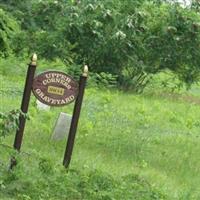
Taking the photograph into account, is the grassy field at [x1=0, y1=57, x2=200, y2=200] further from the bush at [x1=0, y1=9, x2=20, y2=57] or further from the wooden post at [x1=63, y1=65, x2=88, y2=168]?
the bush at [x1=0, y1=9, x2=20, y2=57]

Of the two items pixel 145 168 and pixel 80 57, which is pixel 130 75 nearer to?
pixel 80 57

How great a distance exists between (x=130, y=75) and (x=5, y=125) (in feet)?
43.3

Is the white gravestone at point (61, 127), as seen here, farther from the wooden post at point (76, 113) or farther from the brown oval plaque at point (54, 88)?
the brown oval plaque at point (54, 88)

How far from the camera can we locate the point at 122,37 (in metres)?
12.7

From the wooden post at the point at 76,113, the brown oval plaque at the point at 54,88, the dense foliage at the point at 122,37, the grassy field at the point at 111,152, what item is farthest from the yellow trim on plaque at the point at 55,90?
the dense foliage at the point at 122,37

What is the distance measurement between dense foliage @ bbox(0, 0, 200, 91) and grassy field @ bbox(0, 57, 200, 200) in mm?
1026

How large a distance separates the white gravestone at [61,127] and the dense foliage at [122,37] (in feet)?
4.59

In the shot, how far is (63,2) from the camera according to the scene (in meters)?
18.3

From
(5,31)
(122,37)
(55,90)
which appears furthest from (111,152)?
(5,31)

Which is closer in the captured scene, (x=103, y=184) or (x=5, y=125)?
(x=5, y=125)

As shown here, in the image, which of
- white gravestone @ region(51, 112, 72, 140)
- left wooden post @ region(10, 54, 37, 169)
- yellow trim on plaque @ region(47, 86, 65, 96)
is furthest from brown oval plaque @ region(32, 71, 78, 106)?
white gravestone @ region(51, 112, 72, 140)

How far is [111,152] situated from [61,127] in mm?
864

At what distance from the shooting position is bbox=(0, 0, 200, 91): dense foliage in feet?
41.5

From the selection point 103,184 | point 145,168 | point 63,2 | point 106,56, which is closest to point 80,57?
point 106,56
